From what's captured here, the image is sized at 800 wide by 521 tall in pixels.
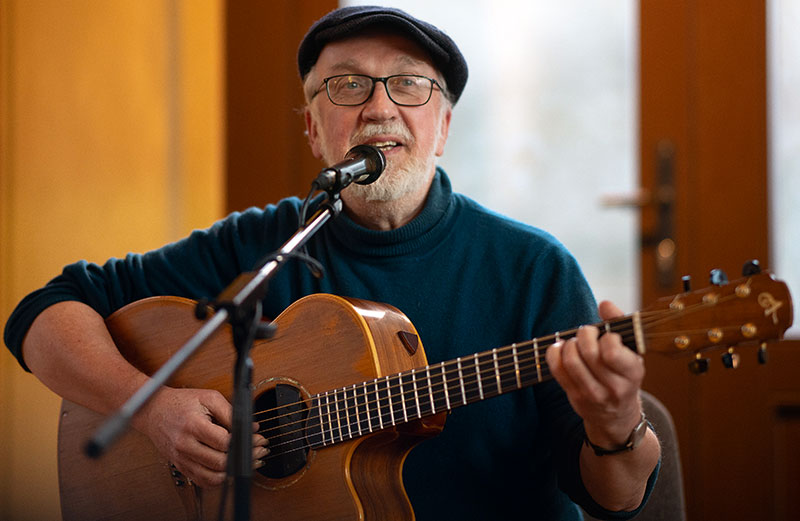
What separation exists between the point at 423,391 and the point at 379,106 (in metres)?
0.62

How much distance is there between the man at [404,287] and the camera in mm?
1563

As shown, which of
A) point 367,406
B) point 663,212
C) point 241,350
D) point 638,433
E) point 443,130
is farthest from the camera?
point 663,212

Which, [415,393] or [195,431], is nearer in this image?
[415,393]

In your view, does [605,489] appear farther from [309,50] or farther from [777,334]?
[309,50]

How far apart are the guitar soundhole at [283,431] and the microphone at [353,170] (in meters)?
0.39

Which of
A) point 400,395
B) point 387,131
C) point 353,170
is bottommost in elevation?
point 400,395

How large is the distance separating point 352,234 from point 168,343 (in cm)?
44

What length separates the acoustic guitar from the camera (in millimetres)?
1252

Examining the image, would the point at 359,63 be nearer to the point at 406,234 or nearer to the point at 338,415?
the point at 406,234

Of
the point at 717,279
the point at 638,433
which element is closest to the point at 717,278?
the point at 717,279

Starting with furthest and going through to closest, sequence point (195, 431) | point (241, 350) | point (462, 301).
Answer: point (462, 301) → point (195, 431) → point (241, 350)

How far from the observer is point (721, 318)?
110 cm

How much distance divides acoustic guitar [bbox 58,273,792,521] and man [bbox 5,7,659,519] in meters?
0.07

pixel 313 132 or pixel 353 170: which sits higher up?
pixel 313 132
